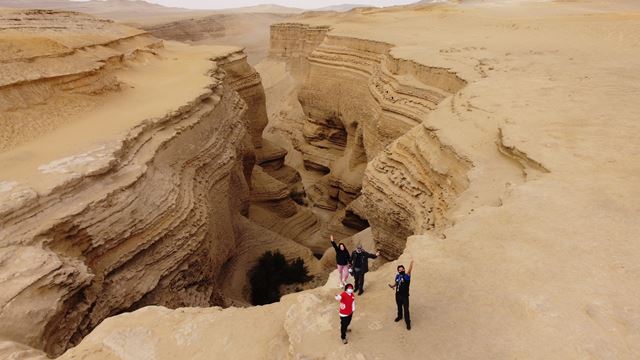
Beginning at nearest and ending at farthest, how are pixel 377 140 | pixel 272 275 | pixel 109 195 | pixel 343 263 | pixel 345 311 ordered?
pixel 345 311 → pixel 343 263 → pixel 109 195 → pixel 272 275 → pixel 377 140

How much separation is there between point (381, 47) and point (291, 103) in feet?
44.7

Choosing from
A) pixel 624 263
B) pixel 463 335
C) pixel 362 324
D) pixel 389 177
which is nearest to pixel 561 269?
pixel 624 263

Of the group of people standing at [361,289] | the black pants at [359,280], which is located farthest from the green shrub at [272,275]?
the group of people standing at [361,289]

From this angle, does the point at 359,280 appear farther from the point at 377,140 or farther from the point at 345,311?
the point at 377,140

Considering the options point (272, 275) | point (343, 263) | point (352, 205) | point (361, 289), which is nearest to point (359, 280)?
point (361, 289)

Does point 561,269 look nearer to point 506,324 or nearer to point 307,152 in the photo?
point 506,324

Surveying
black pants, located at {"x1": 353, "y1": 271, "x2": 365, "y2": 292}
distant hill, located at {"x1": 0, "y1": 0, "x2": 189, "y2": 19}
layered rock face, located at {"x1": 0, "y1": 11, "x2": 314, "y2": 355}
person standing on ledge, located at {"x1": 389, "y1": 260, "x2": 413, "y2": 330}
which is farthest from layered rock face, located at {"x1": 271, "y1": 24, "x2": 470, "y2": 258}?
distant hill, located at {"x1": 0, "y1": 0, "x2": 189, "y2": 19}

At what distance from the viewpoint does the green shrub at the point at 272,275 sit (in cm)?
1316

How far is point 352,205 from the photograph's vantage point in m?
17.2

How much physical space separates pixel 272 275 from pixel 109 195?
21.8 feet

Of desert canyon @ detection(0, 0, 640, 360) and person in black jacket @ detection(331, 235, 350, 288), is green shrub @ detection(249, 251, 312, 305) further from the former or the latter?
person in black jacket @ detection(331, 235, 350, 288)

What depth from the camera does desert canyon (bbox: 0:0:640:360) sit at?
4.85 meters

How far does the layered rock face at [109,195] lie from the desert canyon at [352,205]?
0.13 ft

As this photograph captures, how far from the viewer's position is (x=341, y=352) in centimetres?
445
